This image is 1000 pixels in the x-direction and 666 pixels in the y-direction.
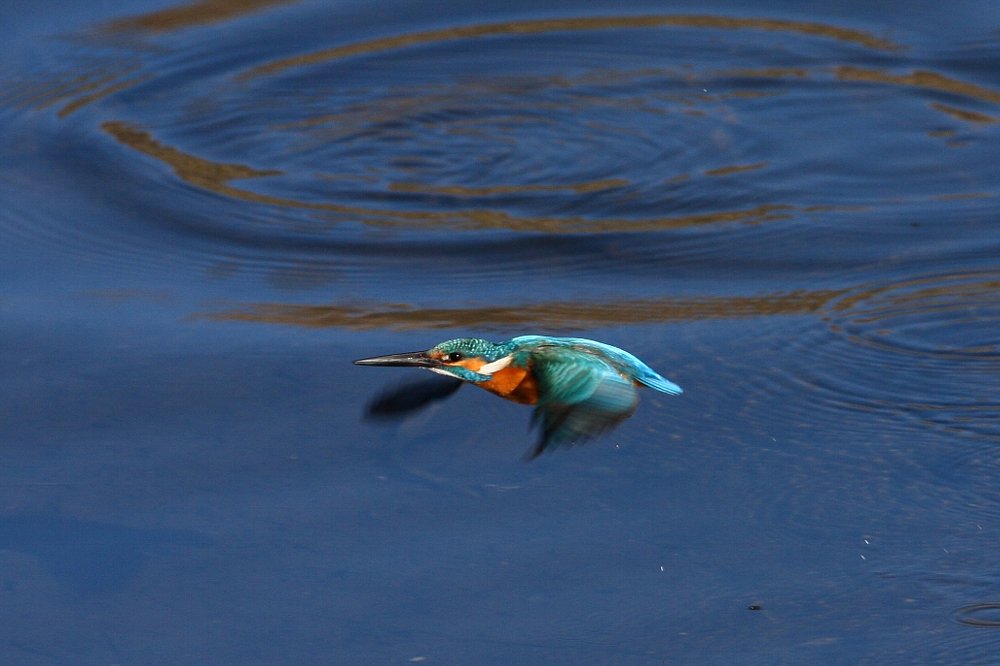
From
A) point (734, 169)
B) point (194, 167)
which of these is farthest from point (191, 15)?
point (734, 169)

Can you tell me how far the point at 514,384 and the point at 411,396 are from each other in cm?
34

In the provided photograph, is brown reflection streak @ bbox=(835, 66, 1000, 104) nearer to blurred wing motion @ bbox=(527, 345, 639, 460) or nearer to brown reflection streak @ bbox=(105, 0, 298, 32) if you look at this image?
brown reflection streak @ bbox=(105, 0, 298, 32)

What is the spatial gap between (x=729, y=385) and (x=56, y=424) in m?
1.61

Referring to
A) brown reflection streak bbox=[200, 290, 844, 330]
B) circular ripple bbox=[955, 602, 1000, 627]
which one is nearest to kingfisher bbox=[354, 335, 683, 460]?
circular ripple bbox=[955, 602, 1000, 627]

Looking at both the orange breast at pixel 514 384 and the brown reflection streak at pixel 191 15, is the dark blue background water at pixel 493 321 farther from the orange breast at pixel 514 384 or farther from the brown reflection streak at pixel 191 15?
the orange breast at pixel 514 384

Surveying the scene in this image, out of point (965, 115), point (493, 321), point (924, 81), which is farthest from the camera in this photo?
point (924, 81)

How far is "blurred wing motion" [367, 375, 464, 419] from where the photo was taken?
3.51m

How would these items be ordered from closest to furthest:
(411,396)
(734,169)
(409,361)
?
1. (409,361)
2. (411,396)
3. (734,169)

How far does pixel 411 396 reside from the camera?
3.55 m

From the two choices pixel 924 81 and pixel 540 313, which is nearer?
pixel 540 313

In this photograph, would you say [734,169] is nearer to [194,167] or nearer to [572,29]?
[572,29]

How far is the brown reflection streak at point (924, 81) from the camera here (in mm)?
5695

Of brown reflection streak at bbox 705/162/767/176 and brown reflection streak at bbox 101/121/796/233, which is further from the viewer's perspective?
brown reflection streak at bbox 705/162/767/176

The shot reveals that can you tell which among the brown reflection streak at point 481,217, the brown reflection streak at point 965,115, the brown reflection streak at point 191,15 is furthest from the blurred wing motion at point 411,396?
the brown reflection streak at point 191,15
